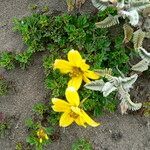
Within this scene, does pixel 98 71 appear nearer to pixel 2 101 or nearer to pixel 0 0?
pixel 2 101

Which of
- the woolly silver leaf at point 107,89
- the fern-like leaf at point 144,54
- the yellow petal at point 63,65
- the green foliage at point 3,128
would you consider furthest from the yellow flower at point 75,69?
the green foliage at point 3,128

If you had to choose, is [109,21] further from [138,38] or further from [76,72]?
[76,72]

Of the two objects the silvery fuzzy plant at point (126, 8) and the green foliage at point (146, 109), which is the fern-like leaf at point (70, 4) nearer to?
the silvery fuzzy plant at point (126, 8)

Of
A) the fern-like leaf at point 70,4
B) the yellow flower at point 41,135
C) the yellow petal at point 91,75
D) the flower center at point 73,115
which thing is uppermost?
the fern-like leaf at point 70,4

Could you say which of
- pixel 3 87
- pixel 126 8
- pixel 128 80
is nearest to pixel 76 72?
pixel 128 80

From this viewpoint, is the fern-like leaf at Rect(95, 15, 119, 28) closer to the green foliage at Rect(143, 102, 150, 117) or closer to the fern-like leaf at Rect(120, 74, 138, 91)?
the fern-like leaf at Rect(120, 74, 138, 91)

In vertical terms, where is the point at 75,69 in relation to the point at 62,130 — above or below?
above

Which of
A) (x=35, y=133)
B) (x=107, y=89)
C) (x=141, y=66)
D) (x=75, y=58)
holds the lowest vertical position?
(x=35, y=133)
